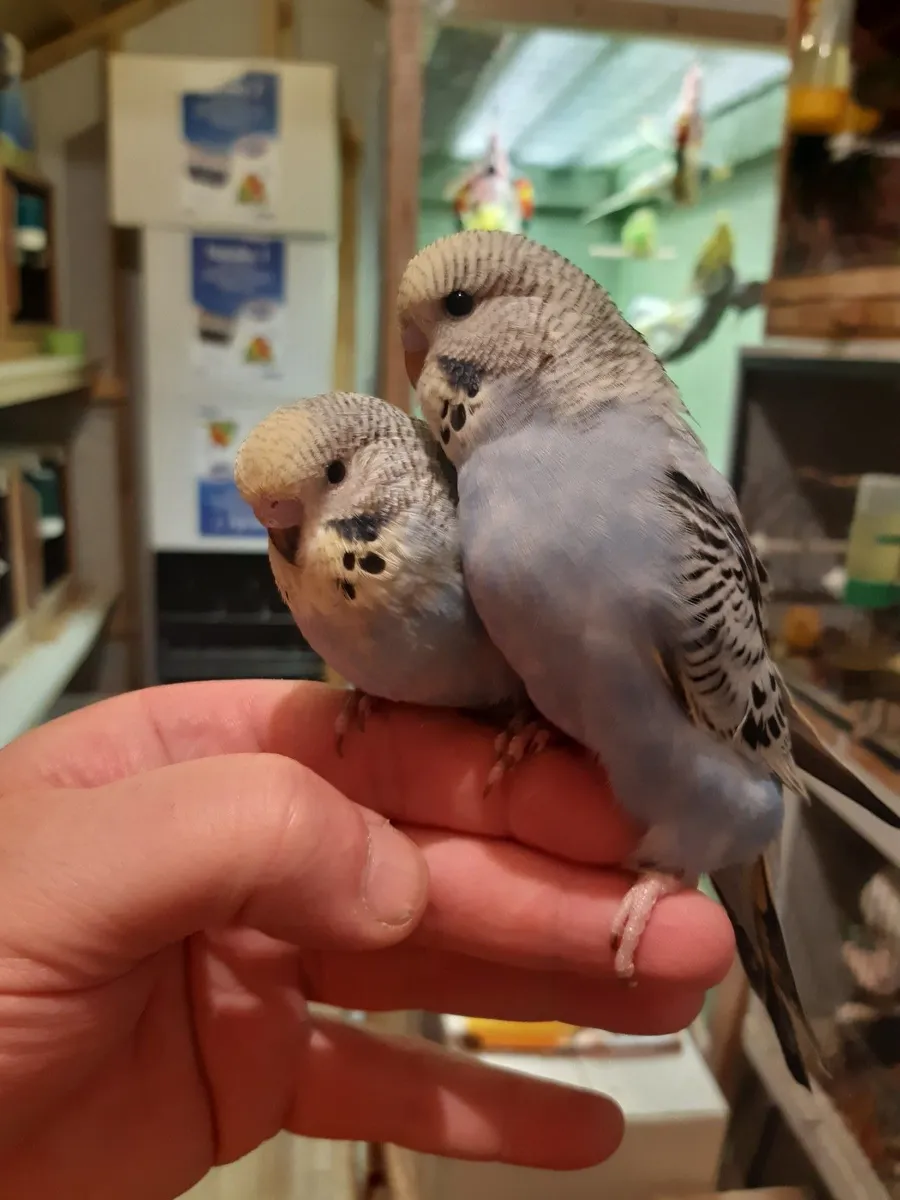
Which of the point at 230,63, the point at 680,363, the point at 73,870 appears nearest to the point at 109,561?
the point at 230,63

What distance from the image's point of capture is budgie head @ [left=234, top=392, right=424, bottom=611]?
0.51 meters

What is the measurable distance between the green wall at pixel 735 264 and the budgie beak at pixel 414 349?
4.15ft

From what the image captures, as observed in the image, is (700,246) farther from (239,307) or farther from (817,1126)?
(817,1126)

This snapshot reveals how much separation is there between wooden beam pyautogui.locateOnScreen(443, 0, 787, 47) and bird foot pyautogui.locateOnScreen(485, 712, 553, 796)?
1.25m

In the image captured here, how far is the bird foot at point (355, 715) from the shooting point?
2.12 ft

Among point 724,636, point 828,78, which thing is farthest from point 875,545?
point 724,636

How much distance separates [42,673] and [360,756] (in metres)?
1.63

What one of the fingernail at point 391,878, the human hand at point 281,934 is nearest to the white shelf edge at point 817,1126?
the human hand at point 281,934

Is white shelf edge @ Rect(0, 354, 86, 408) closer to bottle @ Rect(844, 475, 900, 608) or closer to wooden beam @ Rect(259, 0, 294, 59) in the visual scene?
wooden beam @ Rect(259, 0, 294, 59)

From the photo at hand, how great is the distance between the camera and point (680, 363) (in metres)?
1.81

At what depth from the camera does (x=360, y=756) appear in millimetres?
650

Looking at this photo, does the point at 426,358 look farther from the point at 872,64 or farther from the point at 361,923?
the point at 872,64

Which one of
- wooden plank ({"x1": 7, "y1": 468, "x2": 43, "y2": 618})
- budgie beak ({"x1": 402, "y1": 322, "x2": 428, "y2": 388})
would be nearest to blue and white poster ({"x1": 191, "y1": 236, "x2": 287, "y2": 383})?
wooden plank ({"x1": 7, "y1": 468, "x2": 43, "y2": 618})

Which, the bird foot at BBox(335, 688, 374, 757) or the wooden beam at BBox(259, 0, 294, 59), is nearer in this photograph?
the bird foot at BBox(335, 688, 374, 757)
